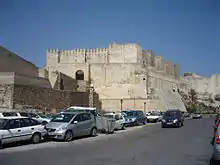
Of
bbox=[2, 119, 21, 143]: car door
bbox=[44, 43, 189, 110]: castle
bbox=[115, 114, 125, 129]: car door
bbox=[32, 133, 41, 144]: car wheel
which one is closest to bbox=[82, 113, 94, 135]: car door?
bbox=[32, 133, 41, 144]: car wheel

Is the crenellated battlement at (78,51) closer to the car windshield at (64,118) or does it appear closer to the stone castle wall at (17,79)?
the stone castle wall at (17,79)

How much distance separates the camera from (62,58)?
59188 millimetres

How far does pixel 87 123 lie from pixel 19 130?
13.9 ft

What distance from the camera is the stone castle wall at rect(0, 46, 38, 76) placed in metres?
34.7

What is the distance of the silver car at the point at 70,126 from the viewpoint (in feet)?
44.7

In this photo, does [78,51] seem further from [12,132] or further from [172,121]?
[12,132]

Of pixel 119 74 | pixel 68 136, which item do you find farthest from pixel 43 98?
pixel 119 74

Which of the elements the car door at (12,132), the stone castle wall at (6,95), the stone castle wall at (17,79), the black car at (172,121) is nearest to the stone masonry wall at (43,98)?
the stone castle wall at (6,95)

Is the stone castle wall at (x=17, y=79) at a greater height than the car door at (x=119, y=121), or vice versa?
the stone castle wall at (x=17, y=79)

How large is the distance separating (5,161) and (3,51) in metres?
28.5

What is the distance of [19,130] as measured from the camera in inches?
470

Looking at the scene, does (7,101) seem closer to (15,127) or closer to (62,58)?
(15,127)

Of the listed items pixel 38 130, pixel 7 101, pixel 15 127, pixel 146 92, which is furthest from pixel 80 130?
pixel 146 92

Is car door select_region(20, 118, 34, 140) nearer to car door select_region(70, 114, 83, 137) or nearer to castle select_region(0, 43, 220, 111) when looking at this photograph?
car door select_region(70, 114, 83, 137)
